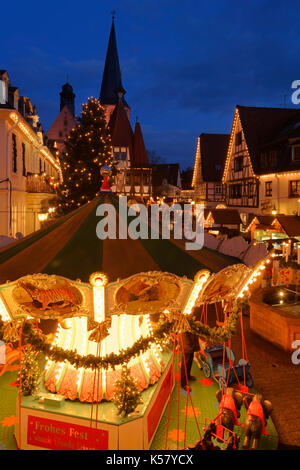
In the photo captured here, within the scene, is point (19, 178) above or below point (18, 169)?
below

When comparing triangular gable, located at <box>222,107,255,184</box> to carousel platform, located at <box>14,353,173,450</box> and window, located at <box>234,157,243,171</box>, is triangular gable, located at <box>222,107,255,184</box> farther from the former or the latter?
carousel platform, located at <box>14,353,173,450</box>

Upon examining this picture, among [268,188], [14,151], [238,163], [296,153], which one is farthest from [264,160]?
[14,151]

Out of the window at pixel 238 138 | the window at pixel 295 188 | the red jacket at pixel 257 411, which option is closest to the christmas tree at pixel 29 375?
the red jacket at pixel 257 411

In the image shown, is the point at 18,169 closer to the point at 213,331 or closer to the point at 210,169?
the point at 213,331

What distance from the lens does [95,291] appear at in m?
4.79

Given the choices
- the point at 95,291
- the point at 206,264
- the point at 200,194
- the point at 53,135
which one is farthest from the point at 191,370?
the point at 53,135

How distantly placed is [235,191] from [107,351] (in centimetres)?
3182

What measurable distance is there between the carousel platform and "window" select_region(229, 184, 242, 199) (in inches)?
1227

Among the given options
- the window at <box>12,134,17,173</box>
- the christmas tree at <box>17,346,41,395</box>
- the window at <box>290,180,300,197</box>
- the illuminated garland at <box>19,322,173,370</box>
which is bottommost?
the christmas tree at <box>17,346,41,395</box>

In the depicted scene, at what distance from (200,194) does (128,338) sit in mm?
39196

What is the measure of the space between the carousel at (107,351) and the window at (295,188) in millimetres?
22611

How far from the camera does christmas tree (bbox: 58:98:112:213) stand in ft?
74.3

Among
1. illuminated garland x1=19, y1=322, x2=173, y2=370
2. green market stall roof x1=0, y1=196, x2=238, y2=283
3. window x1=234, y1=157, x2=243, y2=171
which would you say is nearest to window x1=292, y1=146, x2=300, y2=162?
window x1=234, y1=157, x2=243, y2=171

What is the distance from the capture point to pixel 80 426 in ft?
18.1
